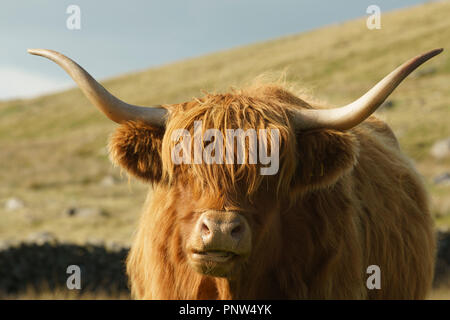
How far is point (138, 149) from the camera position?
3.68 meters

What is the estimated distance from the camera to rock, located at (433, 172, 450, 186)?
17892mm

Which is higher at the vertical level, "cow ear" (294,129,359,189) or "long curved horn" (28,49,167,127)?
"long curved horn" (28,49,167,127)

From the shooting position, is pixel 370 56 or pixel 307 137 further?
pixel 370 56

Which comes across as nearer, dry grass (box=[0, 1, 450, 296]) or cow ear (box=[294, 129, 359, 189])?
cow ear (box=[294, 129, 359, 189])

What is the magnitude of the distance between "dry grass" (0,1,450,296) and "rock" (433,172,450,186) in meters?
0.82

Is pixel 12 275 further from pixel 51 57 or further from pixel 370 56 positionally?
pixel 370 56

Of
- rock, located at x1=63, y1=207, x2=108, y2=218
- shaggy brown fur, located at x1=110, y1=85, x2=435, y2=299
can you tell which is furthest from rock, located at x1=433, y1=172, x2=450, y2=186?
shaggy brown fur, located at x1=110, y1=85, x2=435, y2=299

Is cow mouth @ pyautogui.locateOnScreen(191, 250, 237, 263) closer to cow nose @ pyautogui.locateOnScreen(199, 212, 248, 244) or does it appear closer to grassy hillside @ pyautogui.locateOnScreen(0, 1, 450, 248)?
cow nose @ pyautogui.locateOnScreen(199, 212, 248, 244)

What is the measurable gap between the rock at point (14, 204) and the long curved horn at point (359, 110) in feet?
52.6

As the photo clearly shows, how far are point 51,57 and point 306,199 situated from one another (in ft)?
A: 5.92

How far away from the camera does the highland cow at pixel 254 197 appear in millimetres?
3291

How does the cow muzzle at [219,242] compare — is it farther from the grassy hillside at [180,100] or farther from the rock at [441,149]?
the rock at [441,149]

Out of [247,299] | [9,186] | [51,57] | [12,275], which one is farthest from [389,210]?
[9,186]

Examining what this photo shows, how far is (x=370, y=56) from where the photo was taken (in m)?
48.4
